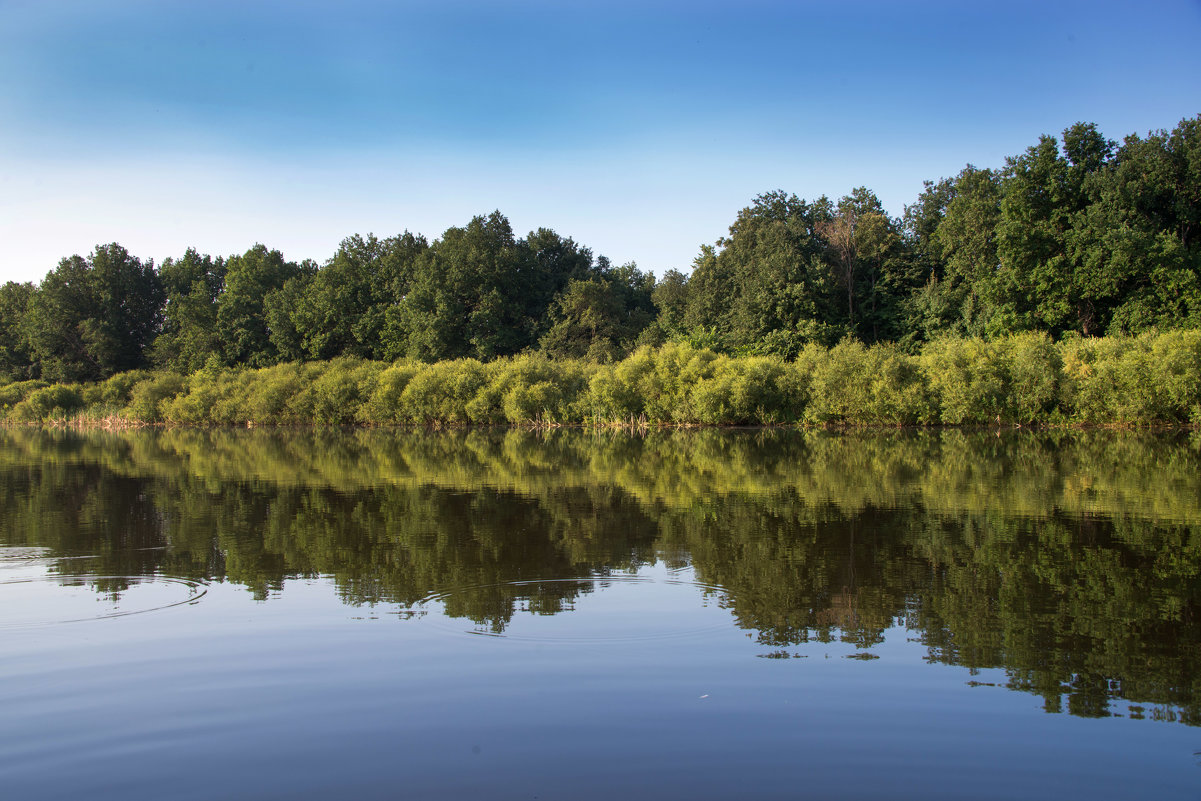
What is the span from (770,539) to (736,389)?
32523mm

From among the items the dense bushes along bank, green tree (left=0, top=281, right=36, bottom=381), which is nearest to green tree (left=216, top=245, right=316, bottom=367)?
the dense bushes along bank

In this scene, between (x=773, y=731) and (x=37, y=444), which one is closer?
(x=773, y=731)

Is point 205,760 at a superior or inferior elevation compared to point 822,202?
inferior

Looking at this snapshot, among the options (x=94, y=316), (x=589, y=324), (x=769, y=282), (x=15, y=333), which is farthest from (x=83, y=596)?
(x=15, y=333)

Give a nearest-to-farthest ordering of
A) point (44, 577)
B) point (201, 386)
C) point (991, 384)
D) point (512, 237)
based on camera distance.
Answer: point (44, 577)
point (991, 384)
point (201, 386)
point (512, 237)

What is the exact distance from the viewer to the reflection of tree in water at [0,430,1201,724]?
752 cm

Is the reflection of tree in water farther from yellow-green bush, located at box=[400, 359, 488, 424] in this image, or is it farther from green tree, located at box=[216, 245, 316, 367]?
green tree, located at box=[216, 245, 316, 367]

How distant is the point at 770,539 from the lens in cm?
1192

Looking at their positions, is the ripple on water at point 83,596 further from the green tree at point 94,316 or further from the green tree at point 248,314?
the green tree at point 94,316

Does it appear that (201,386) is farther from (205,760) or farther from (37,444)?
(205,760)

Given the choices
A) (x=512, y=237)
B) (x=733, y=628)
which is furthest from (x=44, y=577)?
→ (x=512, y=237)

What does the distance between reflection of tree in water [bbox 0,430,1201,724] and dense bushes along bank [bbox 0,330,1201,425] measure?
11975 millimetres

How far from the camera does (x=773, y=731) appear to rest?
5.59 metres

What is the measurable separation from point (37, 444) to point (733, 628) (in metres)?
44.9
